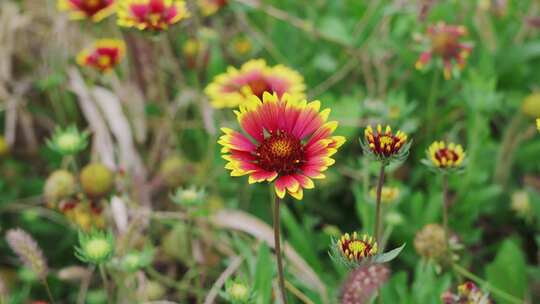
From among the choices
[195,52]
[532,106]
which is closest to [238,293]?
[532,106]

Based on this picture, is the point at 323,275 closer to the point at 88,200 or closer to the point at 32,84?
the point at 88,200

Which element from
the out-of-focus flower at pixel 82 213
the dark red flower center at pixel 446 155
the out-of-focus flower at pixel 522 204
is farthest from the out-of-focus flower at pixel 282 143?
the out-of-focus flower at pixel 522 204

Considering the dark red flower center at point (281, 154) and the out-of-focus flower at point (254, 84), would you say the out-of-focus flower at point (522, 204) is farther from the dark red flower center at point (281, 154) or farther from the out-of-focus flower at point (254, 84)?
the dark red flower center at point (281, 154)

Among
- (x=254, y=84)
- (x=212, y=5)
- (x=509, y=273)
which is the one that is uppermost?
(x=212, y=5)

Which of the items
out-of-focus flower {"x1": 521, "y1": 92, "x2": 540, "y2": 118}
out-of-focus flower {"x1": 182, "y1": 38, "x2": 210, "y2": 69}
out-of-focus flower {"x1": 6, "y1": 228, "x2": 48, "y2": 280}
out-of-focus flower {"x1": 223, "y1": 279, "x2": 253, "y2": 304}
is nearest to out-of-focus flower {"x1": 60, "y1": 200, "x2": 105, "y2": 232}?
out-of-focus flower {"x1": 6, "y1": 228, "x2": 48, "y2": 280}

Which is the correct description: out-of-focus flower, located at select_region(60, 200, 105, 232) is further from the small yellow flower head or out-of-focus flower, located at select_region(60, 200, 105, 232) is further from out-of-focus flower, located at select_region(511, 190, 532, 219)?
out-of-focus flower, located at select_region(511, 190, 532, 219)

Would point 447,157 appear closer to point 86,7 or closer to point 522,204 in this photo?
point 522,204

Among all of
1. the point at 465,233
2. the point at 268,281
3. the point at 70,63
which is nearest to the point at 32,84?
the point at 70,63
